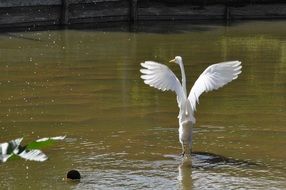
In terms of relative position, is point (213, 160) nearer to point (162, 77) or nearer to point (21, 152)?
point (162, 77)

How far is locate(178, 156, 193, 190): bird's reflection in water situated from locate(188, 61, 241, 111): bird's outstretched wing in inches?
29.4

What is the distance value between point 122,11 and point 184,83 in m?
14.2

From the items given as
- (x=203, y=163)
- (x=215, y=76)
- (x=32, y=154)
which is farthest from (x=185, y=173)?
(x=32, y=154)

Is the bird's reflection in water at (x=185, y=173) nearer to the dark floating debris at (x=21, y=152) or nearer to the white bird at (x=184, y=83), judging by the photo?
the white bird at (x=184, y=83)

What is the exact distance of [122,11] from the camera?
2309cm

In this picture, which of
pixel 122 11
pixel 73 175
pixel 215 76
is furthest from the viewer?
pixel 122 11

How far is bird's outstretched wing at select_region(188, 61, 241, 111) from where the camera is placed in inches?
360

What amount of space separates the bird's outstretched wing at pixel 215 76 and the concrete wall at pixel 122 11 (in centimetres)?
1237

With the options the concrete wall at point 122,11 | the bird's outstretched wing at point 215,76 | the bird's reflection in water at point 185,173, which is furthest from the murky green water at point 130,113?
the concrete wall at point 122,11

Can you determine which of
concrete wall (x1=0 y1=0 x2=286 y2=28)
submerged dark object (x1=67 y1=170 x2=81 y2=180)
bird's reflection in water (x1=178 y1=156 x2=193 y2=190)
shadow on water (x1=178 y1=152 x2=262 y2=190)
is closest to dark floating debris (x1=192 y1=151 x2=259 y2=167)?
shadow on water (x1=178 y1=152 x2=262 y2=190)

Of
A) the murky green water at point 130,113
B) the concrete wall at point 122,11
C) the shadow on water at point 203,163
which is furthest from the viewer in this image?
the concrete wall at point 122,11

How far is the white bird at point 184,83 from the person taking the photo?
A: 350 inches

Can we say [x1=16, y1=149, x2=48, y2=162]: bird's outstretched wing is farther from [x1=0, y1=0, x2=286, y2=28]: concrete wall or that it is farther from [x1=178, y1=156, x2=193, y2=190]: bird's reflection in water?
[x1=0, y1=0, x2=286, y2=28]: concrete wall

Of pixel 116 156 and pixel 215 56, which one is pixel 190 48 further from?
pixel 116 156
